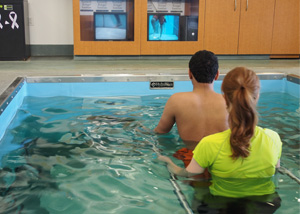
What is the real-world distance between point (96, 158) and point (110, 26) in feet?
13.6

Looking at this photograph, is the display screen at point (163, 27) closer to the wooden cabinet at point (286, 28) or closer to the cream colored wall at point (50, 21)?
the cream colored wall at point (50, 21)

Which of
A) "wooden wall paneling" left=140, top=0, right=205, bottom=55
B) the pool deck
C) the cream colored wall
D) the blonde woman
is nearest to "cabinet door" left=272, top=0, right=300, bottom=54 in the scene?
the pool deck

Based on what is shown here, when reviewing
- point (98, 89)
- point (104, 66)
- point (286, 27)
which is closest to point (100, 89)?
point (98, 89)

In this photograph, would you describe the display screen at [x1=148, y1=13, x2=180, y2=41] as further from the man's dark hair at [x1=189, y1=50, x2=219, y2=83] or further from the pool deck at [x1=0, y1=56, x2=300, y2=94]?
the man's dark hair at [x1=189, y1=50, x2=219, y2=83]

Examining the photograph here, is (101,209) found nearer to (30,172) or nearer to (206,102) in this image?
(30,172)

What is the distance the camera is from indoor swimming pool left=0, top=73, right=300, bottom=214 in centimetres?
214

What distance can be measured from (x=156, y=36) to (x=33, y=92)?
2608 millimetres

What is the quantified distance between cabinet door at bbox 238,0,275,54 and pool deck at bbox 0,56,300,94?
27 centimetres

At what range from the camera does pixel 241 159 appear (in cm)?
184

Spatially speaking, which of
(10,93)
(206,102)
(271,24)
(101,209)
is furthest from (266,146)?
(271,24)

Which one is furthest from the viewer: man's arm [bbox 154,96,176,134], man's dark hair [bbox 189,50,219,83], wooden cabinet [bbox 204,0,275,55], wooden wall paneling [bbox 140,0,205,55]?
wooden cabinet [bbox 204,0,275,55]

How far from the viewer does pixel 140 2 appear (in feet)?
21.2

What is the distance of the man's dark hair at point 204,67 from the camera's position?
247 centimetres

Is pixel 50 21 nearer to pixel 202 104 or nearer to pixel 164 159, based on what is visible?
pixel 164 159
